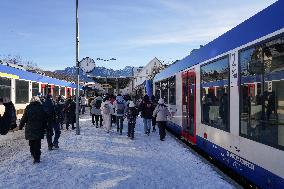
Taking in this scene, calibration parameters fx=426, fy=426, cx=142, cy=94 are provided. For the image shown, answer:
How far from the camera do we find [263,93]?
22.2 feet

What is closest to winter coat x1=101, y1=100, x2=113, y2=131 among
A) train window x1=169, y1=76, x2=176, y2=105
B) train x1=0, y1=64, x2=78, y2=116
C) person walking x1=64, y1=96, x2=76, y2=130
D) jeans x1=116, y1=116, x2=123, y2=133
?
jeans x1=116, y1=116, x2=123, y2=133

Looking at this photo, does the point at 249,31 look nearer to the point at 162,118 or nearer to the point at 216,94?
the point at 216,94

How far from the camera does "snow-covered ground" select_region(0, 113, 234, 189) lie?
8016 millimetres

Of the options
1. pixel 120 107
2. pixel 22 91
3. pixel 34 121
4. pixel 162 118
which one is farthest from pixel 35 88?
pixel 34 121

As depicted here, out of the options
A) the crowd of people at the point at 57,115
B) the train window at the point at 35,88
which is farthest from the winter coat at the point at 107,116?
the train window at the point at 35,88

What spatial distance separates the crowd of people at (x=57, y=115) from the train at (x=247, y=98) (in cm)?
413

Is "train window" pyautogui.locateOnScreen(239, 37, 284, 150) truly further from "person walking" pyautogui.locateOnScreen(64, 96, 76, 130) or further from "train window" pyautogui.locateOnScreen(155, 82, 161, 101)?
"train window" pyautogui.locateOnScreen(155, 82, 161, 101)

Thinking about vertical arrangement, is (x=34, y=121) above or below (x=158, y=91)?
below

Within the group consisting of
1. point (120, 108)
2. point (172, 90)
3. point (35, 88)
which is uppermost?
point (35, 88)

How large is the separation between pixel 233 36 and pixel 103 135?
980 cm

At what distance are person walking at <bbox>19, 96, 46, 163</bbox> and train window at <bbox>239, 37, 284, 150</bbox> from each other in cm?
502

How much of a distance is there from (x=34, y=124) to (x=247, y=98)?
17.5ft

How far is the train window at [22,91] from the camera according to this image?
21734 mm

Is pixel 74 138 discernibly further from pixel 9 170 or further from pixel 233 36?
pixel 233 36
